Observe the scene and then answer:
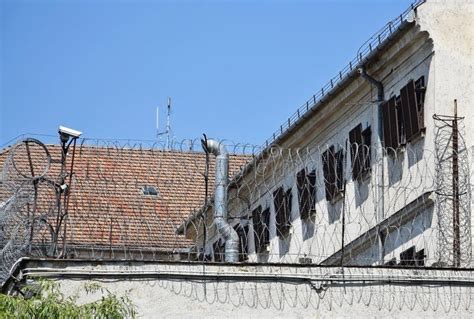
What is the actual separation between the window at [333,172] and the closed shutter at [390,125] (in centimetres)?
168

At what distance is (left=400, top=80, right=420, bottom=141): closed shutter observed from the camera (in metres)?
29.3

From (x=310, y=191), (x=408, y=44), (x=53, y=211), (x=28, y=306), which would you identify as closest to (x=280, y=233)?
(x=310, y=191)

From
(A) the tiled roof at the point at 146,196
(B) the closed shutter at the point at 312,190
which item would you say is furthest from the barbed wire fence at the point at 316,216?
(A) the tiled roof at the point at 146,196

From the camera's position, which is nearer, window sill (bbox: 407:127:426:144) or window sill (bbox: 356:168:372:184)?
window sill (bbox: 407:127:426:144)

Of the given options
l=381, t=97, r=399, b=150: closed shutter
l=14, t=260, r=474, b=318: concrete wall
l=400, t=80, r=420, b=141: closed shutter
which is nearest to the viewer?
l=14, t=260, r=474, b=318: concrete wall

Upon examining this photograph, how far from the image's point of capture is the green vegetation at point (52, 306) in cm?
2006

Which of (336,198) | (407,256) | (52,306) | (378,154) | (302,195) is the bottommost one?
(52,306)

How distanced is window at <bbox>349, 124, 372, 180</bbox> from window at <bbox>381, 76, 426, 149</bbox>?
0.88 meters

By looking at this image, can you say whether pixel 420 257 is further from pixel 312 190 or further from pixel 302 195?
pixel 302 195

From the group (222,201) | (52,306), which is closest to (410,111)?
(222,201)

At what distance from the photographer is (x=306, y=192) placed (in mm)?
34094

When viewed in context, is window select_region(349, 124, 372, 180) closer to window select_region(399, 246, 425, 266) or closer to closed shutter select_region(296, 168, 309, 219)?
closed shutter select_region(296, 168, 309, 219)

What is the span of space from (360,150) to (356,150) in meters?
0.36

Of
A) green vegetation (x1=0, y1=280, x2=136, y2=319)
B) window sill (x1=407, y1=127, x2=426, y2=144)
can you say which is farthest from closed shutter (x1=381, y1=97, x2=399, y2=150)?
green vegetation (x1=0, y1=280, x2=136, y2=319)
